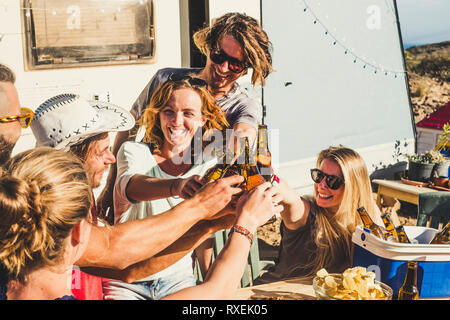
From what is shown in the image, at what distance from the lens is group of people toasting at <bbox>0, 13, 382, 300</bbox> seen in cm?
191

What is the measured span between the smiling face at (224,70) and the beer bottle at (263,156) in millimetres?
343

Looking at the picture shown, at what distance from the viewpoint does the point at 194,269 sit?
2574 millimetres

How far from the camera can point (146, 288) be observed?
90.0 inches

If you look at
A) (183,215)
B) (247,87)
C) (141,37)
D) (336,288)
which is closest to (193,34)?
(141,37)

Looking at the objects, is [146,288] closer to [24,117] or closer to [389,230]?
[24,117]

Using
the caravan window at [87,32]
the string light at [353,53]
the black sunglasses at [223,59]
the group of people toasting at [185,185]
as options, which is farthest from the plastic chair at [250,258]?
the string light at [353,53]

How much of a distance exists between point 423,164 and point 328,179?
3.63ft

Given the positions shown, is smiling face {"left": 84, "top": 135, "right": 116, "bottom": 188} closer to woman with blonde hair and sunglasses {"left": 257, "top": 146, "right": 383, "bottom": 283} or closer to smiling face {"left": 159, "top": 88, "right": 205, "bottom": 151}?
smiling face {"left": 159, "top": 88, "right": 205, "bottom": 151}

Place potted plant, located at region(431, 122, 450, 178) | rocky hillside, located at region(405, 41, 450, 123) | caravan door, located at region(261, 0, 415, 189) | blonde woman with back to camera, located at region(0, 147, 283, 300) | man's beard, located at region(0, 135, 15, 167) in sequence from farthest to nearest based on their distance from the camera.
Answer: rocky hillside, located at region(405, 41, 450, 123) < potted plant, located at region(431, 122, 450, 178) < caravan door, located at region(261, 0, 415, 189) < man's beard, located at region(0, 135, 15, 167) < blonde woman with back to camera, located at region(0, 147, 283, 300)

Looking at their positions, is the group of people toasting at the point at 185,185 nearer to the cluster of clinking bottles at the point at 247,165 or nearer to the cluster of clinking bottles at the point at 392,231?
the cluster of clinking bottles at the point at 247,165

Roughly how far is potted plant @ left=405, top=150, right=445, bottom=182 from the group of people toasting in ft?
2.97

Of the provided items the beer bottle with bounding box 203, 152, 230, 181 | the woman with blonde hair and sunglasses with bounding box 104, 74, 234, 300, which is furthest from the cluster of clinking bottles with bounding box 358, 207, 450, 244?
the woman with blonde hair and sunglasses with bounding box 104, 74, 234, 300

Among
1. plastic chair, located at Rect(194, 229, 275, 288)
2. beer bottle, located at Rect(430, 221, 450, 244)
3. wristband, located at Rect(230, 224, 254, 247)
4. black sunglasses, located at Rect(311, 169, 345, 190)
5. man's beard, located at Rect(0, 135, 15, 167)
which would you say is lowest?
plastic chair, located at Rect(194, 229, 275, 288)

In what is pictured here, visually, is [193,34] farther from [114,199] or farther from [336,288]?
[336,288]
